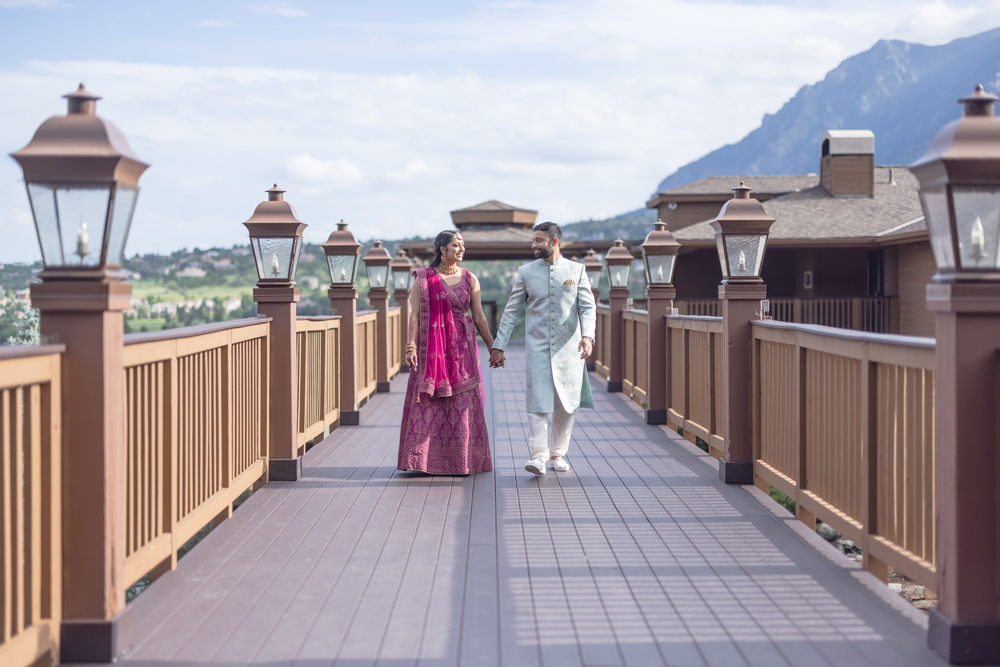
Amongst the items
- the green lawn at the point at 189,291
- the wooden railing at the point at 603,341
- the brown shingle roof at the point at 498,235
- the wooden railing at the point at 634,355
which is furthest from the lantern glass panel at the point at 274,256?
the green lawn at the point at 189,291

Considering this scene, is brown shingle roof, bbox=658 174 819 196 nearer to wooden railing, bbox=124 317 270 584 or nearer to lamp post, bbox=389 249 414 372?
lamp post, bbox=389 249 414 372

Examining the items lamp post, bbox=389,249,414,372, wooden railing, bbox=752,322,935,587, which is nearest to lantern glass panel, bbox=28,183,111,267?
wooden railing, bbox=752,322,935,587

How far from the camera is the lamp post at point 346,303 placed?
9.77m

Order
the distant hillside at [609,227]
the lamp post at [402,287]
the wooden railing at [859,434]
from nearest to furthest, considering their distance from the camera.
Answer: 1. the wooden railing at [859,434]
2. the lamp post at [402,287]
3. the distant hillside at [609,227]

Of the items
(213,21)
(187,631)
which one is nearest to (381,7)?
(213,21)

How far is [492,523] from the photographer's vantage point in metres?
5.23

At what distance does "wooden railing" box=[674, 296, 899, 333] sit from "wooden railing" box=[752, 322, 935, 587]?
15876 millimetres

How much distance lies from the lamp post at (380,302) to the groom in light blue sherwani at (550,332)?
696cm

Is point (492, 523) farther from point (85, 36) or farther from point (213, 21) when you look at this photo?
point (85, 36)

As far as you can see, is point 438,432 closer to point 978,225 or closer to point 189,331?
point 189,331

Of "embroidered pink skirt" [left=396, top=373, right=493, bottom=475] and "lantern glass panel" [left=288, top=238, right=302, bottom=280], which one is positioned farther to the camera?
"embroidered pink skirt" [left=396, top=373, right=493, bottom=475]

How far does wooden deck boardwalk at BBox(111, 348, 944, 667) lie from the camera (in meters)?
3.31

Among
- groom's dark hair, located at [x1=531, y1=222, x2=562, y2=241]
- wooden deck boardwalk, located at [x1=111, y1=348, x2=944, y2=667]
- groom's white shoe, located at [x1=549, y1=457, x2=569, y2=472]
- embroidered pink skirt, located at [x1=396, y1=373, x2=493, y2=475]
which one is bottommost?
wooden deck boardwalk, located at [x1=111, y1=348, x2=944, y2=667]

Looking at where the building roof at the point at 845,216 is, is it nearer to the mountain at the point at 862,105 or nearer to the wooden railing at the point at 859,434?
the wooden railing at the point at 859,434
